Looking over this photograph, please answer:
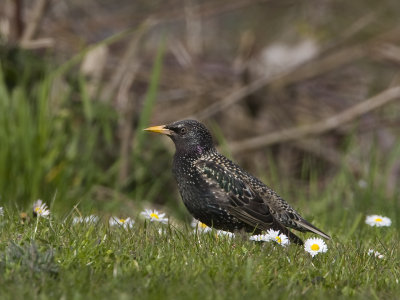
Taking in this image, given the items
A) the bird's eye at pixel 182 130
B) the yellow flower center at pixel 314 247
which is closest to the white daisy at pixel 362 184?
the bird's eye at pixel 182 130

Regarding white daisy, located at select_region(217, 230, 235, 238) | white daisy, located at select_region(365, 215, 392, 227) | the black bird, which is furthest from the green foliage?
white daisy, located at select_region(365, 215, 392, 227)

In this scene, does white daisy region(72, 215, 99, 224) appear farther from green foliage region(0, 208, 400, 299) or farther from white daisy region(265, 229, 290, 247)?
white daisy region(265, 229, 290, 247)

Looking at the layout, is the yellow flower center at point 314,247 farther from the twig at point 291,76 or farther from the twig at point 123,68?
the twig at point 291,76

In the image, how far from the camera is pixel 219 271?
3.72 m

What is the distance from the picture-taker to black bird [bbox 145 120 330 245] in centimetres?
491

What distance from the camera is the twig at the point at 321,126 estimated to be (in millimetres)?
8539

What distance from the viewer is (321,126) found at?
9055mm

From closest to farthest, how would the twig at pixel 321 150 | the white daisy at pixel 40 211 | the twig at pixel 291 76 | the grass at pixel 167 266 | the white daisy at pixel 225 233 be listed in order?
the grass at pixel 167 266
the white daisy at pixel 40 211
the white daisy at pixel 225 233
the twig at pixel 291 76
the twig at pixel 321 150

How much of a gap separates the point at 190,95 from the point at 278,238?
5324 millimetres

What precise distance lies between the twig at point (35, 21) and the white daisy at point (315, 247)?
498 centimetres

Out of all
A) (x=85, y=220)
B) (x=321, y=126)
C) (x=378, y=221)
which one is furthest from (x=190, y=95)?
(x=85, y=220)

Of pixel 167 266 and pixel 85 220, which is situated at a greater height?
pixel 85 220

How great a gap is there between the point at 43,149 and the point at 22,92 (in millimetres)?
604

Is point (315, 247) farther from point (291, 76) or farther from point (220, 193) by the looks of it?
point (291, 76)
